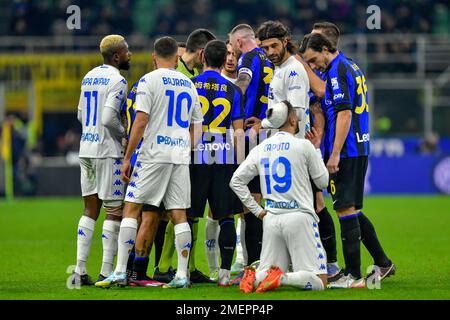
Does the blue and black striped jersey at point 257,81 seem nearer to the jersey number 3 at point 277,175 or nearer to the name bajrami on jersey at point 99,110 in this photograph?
the name bajrami on jersey at point 99,110

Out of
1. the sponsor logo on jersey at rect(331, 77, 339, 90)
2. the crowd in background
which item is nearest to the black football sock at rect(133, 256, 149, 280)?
the sponsor logo on jersey at rect(331, 77, 339, 90)

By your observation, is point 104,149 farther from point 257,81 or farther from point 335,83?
point 335,83

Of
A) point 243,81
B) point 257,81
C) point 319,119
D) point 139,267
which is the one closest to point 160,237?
point 139,267

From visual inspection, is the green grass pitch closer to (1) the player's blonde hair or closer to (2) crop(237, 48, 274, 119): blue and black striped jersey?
(2) crop(237, 48, 274, 119): blue and black striped jersey

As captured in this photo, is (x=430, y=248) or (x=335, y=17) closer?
(x=430, y=248)

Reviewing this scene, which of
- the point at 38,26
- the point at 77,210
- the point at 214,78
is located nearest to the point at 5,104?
the point at 38,26

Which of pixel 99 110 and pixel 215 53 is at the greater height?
pixel 215 53

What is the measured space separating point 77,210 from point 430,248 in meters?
10.3

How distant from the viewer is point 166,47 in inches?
372

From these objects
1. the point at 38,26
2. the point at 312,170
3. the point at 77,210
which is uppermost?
the point at 38,26

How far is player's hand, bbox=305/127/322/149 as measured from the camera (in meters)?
9.88

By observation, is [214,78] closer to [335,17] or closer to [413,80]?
[413,80]

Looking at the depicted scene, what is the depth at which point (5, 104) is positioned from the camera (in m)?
29.8

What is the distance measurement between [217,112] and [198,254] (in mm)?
4014
